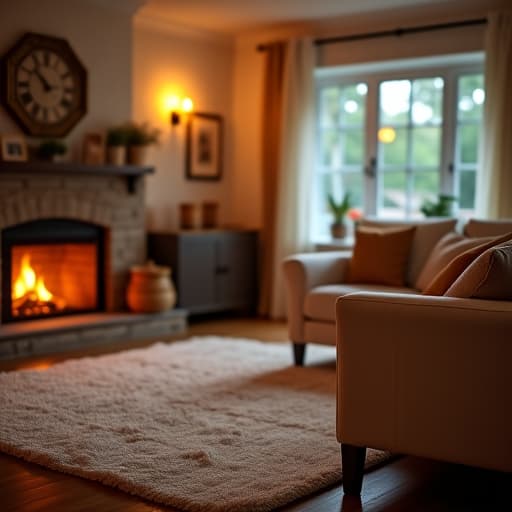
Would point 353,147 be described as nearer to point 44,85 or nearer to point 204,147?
point 204,147

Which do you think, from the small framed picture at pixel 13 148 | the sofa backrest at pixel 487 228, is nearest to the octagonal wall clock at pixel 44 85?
the small framed picture at pixel 13 148

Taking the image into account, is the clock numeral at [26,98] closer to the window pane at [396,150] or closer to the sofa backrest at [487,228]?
the window pane at [396,150]

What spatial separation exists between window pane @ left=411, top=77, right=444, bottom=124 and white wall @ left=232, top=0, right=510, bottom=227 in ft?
1.00

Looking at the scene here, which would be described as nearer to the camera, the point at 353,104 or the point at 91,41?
the point at 91,41

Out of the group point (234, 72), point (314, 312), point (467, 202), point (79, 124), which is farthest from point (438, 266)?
point (234, 72)

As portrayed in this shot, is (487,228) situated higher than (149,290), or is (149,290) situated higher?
(487,228)

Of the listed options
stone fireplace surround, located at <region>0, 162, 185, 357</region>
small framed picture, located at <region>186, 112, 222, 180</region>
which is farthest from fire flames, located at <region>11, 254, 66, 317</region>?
small framed picture, located at <region>186, 112, 222, 180</region>

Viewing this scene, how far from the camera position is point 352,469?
2.81 metres

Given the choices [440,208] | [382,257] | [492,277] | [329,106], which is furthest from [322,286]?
[329,106]

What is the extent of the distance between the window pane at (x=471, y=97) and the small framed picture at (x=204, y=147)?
81.0 inches

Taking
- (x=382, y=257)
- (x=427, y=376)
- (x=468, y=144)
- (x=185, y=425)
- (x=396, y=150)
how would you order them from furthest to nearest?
(x=396, y=150) < (x=468, y=144) < (x=382, y=257) < (x=185, y=425) < (x=427, y=376)

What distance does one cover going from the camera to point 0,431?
344 cm

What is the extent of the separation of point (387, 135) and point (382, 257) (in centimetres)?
181

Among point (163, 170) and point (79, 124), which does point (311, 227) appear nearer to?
point (163, 170)
